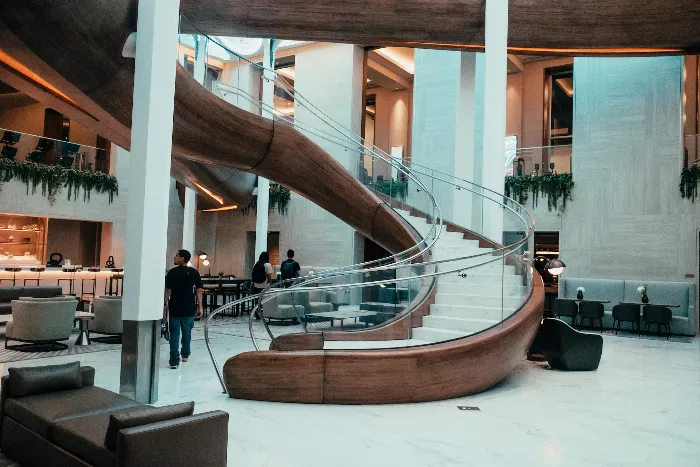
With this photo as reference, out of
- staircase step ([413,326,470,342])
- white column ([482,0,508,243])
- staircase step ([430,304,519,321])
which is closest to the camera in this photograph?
staircase step ([413,326,470,342])

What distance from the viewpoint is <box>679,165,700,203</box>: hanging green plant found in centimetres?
1287

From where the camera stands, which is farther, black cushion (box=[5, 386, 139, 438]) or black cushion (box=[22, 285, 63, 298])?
black cushion (box=[22, 285, 63, 298])

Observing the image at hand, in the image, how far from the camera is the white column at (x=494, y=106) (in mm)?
10039

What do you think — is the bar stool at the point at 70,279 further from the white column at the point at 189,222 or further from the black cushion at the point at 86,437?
the black cushion at the point at 86,437

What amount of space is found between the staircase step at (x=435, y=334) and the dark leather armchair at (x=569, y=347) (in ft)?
7.39

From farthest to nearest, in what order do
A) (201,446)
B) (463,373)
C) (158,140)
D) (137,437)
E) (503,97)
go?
1. (503,97)
2. (463,373)
3. (158,140)
4. (201,446)
5. (137,437)

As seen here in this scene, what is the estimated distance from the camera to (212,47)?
8383mm

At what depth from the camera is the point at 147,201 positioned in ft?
18.0

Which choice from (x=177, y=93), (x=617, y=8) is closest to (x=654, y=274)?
(x=617, y=8)

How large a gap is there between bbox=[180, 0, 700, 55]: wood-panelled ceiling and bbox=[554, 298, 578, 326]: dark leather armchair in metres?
5.67

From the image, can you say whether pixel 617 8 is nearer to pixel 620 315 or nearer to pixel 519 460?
pixel 620 315

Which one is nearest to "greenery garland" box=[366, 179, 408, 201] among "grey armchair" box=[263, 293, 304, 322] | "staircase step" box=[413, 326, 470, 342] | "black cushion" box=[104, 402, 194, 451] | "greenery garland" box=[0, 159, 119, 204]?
"grey armchair" box=[263, 293, 304, 322]

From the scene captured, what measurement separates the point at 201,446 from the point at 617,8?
36.3ft

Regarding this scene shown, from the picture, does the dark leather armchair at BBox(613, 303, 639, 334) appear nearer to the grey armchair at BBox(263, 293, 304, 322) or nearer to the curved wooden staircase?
the curved wooden staircase
